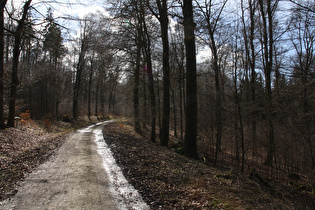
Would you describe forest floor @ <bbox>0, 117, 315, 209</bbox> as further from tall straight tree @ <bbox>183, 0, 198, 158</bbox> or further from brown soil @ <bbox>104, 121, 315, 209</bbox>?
tall straight tree @ <bbox>183, 0, 198, 158</bbox>

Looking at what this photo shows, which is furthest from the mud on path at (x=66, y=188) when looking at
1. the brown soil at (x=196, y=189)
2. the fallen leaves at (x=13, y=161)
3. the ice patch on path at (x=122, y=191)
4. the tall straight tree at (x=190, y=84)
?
the tall straight tree at (x=190, y=84)

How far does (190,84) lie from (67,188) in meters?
6.03

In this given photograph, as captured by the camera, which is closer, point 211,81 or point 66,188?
point 66,188

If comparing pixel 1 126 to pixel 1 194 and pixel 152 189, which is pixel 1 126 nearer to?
pixel 1 194

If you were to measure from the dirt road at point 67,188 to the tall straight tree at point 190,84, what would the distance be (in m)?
3.98

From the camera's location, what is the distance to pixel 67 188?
4.38 m

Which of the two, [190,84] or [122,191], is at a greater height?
[190,84]

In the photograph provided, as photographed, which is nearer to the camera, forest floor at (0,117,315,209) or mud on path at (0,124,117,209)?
mud on path at (0,124,117,209)

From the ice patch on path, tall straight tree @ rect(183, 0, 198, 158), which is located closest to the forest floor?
the ice patch on path

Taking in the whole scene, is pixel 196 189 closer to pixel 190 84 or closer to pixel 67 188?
pixel 67 188

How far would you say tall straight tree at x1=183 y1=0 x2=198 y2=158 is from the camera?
27.9 ft

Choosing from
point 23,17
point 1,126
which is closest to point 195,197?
point 1,126

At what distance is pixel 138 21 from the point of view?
15.2 metres

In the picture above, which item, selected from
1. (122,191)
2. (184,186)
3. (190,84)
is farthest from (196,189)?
(190,84)
